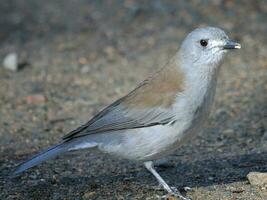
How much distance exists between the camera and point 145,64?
34.4 feet

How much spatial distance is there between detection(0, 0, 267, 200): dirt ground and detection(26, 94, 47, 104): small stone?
1.7 inches

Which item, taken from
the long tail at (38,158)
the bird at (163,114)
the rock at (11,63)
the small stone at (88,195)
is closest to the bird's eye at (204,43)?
the bird at (163,114)

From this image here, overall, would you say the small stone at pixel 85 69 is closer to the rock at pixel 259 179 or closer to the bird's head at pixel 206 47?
the bird's head at pixel 206 47

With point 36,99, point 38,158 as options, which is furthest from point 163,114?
point 36,99

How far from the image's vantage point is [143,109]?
6.36 metres

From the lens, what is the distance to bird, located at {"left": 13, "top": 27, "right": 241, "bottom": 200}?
6098mm

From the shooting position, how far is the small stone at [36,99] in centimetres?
919

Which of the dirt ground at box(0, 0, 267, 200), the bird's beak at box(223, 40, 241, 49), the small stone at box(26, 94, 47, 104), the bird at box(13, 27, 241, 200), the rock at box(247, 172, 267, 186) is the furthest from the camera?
the small stone at box(26, 94, 47, 104)

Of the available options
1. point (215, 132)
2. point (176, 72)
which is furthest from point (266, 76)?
point (176, 72)

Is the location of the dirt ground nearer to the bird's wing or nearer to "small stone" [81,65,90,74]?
"small stone" [81,65,90,74]

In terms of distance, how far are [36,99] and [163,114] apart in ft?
11.4

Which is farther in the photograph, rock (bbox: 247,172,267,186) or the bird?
rock (bbox: 247,172,267,186)

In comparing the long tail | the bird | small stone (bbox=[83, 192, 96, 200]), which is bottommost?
small stone (bbox=[83, 192, 96, 200])

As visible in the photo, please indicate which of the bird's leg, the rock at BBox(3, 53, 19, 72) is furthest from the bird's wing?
the rock at BBox(3, 53, 19, 72)
